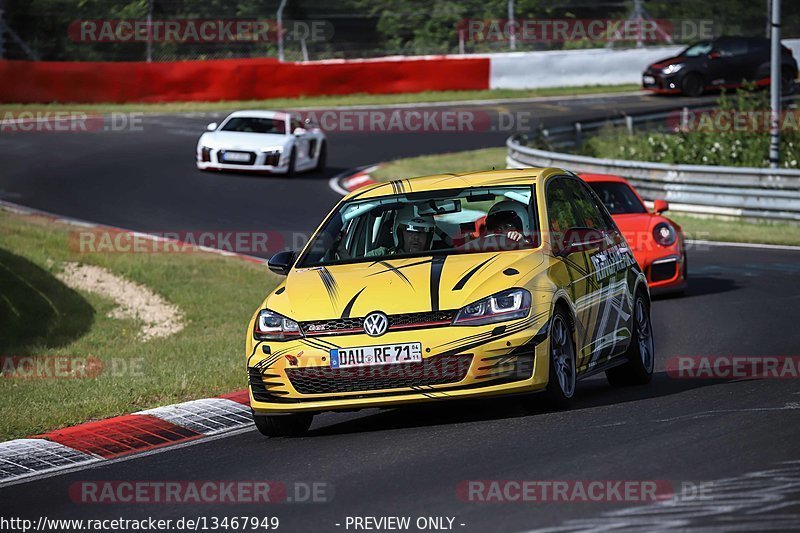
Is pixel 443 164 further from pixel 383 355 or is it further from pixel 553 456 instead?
pixel 553 456

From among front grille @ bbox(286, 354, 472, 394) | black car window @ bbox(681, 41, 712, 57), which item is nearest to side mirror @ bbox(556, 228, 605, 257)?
front grille @ bbox(286, 354, 472, 394)

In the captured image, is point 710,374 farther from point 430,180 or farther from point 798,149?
point 798,149

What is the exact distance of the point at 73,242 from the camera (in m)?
18.7

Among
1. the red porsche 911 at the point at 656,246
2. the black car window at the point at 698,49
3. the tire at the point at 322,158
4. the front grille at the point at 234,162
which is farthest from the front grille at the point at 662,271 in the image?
the black car window at the point at 698,49

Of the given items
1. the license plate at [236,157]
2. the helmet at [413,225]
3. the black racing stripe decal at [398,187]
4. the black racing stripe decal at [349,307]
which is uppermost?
the black racing stripe decal at [398,187]

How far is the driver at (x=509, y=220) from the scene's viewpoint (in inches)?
348

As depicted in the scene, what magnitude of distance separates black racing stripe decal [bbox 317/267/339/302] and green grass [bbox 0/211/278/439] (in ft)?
6.50

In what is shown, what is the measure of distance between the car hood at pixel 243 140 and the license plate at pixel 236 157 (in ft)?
0.37

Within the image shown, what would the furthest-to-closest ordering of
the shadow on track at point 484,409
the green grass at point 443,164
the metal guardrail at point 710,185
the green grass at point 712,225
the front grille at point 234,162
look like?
the green grass at point 443,164 < the front grille at point 234,162 < the metal guardrail at point 710,185 < the green grass at point 712,225 < the shadow on track at point 484,409

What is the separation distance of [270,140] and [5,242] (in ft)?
29.3

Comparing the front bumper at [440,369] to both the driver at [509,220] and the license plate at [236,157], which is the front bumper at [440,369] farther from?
the license plate at [236,157]

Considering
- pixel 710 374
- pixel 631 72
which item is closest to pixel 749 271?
pixel 710 374

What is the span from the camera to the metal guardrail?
2144 centimetres

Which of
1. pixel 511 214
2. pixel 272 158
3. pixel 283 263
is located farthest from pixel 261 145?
pixel 511 214
